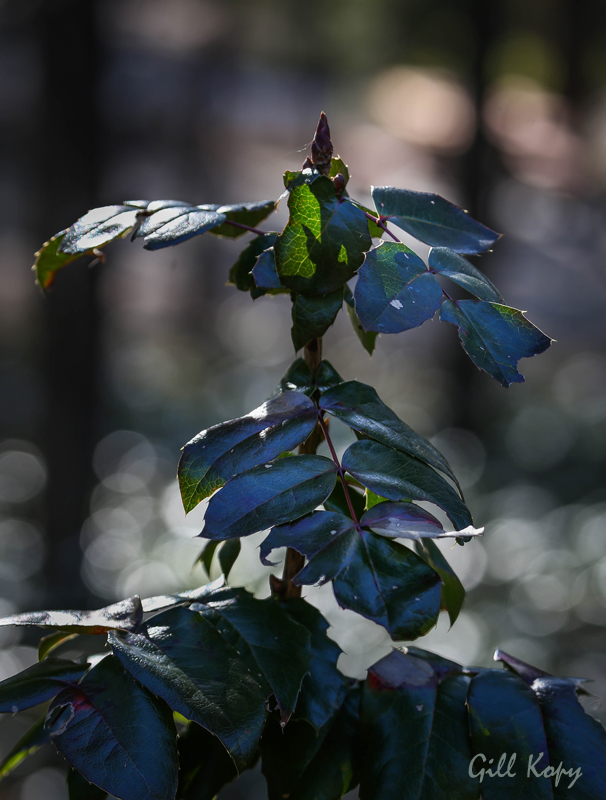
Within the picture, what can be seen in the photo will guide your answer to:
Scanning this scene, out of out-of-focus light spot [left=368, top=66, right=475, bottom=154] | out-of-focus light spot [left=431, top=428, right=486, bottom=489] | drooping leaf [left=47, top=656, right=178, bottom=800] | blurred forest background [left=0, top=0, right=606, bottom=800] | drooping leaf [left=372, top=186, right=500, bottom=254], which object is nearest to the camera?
drooping leaf [left=47, top=656, right=178, bottom=800]

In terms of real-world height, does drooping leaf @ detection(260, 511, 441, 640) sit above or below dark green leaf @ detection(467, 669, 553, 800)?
above

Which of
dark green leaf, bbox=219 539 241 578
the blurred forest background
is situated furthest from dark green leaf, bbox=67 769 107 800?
the blurred forest background

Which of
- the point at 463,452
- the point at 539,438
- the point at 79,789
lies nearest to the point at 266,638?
the point at 79,789

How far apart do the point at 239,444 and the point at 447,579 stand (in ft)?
0.62

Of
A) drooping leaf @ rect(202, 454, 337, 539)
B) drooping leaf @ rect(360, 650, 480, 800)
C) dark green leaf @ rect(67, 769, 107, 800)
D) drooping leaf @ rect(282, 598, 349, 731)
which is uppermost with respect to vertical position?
drooping leaf @ rect(202, 454, 337, 539)

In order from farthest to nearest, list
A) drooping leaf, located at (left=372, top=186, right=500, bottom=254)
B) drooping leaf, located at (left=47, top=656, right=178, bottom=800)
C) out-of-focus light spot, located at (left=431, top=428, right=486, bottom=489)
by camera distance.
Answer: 1. out-of-focus light spot, located at (left=431, top=428, right=486, bottom=489)
2. drooping leaf, located at (left=372, top=186, right=500, bottom=254)
3. drooping leaf, located at (left=47, top=656, right=178, bottom=800)

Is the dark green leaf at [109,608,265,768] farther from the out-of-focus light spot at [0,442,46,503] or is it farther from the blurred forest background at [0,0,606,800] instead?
the out-of-focus light spot at [0,442,46,503]

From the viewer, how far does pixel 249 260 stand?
0.42 m

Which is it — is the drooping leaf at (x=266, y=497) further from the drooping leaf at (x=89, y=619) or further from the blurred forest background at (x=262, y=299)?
the blurred forest background at (x=262, y=299)

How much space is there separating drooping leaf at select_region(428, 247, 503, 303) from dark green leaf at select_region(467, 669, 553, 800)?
0.74ft

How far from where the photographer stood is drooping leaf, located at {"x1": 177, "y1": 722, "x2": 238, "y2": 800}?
15.4 inches

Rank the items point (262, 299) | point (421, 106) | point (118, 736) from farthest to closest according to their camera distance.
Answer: point (421, 106) → point (262, 299) → point (118, 736)

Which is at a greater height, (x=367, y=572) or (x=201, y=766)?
(x=367, y=572)

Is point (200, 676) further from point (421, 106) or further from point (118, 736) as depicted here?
point (421, 106)
